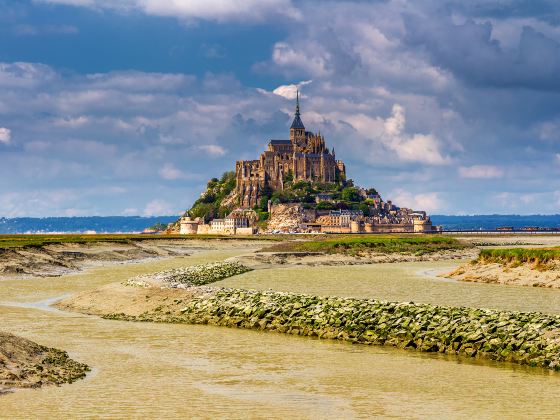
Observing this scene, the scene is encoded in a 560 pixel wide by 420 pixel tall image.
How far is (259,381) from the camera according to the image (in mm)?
22359

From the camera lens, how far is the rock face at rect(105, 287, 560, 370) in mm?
25156

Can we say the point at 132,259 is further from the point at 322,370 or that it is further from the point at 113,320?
the point at 322,370

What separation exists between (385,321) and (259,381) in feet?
27.5

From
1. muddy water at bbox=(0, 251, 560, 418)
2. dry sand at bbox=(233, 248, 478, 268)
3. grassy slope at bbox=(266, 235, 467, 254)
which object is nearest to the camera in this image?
muddy water at bbox=(0, 251, 560, 418)

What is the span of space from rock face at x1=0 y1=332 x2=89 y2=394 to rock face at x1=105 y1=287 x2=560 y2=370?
10059 mm

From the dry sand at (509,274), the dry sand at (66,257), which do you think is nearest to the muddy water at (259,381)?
the dry sand at (509,274)

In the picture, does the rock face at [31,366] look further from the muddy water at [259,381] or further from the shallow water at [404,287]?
the shallow water at [404,287]

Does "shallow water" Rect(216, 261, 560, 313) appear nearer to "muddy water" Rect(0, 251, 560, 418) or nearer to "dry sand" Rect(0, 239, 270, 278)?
"muddy water" Rect(0, 251, 560, 418)

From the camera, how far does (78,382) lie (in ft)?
70.7

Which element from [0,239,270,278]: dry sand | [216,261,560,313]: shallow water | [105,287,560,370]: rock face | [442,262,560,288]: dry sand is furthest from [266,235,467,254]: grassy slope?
[105,287,560,370]: rock face

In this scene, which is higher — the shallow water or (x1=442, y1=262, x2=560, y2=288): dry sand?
(x1=442, y1=262, x2=560, y2=288): dry sand

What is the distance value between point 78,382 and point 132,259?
69816 millimetres

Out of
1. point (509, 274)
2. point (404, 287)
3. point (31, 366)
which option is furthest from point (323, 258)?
point (31, 366)

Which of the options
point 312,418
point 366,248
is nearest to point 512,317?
point 312,418
